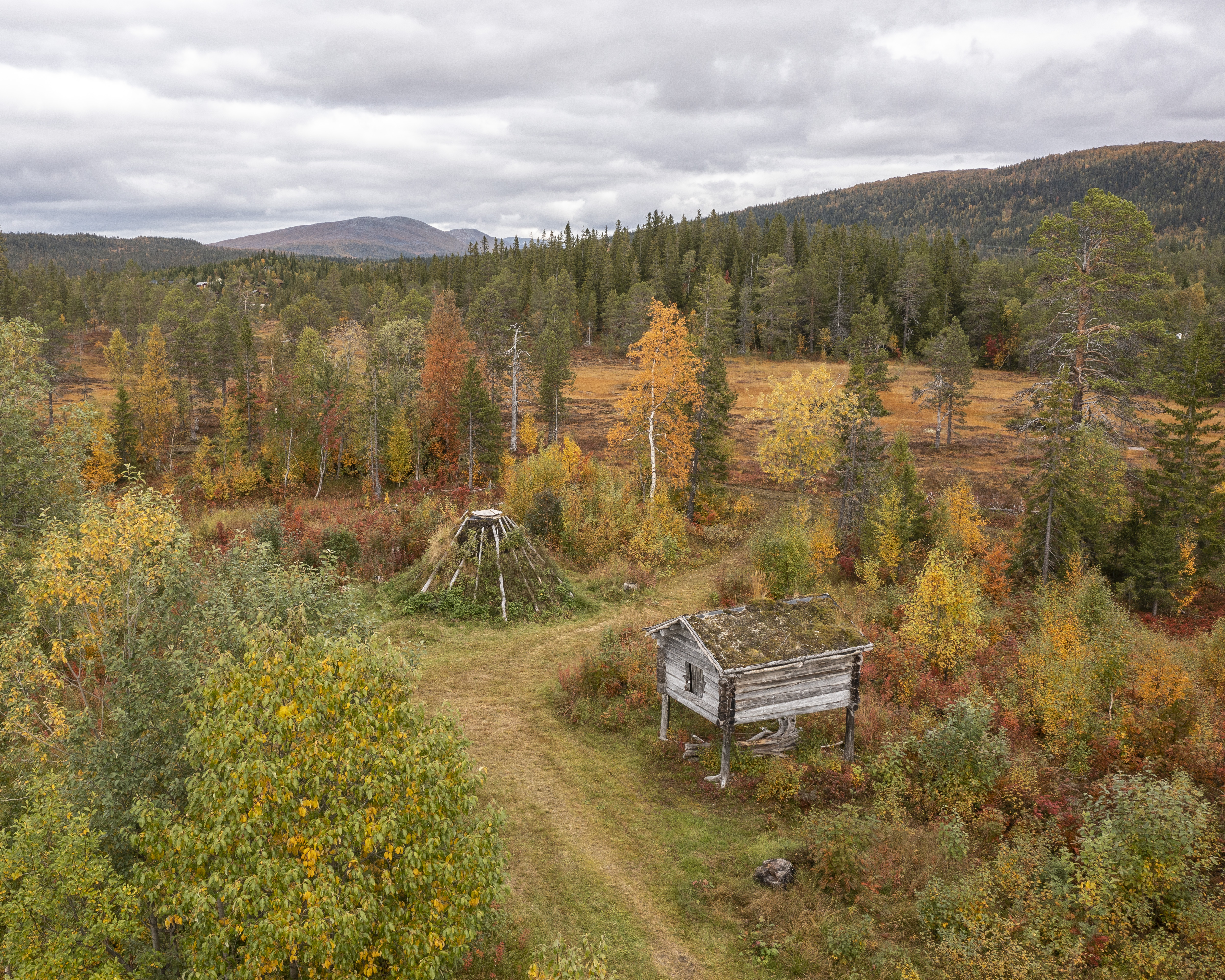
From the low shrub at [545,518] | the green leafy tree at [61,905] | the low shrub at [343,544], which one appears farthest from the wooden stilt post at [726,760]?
the low shrub at [343,544]

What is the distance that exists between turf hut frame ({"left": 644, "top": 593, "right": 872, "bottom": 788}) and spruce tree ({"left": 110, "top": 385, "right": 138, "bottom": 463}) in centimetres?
5129

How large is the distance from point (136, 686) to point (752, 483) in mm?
40774

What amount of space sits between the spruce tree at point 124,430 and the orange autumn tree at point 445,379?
2278 cm

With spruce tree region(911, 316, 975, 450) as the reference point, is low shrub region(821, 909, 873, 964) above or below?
below

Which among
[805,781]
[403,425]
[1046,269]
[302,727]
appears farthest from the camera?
[403,425]

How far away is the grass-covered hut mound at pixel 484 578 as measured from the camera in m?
23.5

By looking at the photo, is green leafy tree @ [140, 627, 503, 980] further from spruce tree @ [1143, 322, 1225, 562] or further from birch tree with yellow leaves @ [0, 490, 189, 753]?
spruce tree @ [1143, 322, 1225, 562]

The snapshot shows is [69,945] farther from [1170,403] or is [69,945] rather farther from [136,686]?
[1170,403]

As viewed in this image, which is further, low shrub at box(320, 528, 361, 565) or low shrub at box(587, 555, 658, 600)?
low shrub at box(320, 528, 361, 565)

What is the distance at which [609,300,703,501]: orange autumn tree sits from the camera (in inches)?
1309

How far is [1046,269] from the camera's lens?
2775 cm

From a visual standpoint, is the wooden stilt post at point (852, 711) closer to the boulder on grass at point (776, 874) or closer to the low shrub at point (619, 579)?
the boulder on grass at point (776, 874)

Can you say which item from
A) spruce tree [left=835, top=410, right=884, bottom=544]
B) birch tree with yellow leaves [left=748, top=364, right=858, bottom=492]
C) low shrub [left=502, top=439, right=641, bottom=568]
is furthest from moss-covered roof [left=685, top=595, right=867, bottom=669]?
birch tree with yellow leaves [left=748, top=364, right=858, bottom=492]

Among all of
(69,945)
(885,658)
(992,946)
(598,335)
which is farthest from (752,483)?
(598,335)
